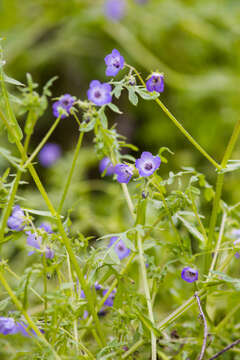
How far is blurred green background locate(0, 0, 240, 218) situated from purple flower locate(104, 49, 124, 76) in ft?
4.20

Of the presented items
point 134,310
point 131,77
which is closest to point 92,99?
point 131,77

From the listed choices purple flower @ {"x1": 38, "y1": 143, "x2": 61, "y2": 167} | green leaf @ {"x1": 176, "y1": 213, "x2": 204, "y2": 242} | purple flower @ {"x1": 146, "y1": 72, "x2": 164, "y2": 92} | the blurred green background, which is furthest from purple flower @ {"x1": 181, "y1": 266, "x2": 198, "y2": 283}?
purple flower @ {"x1": 38, "y1": 143, "x2": 61, "y2": 167}

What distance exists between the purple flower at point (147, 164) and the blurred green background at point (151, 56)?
1.30m

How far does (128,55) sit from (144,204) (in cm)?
188

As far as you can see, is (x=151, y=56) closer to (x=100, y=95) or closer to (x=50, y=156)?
(x=50, y=156)

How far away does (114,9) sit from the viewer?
2275 mm

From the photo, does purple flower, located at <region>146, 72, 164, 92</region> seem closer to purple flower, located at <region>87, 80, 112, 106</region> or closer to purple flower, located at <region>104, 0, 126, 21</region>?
purple flower, located at <region>87, 80, 112, 106</region>

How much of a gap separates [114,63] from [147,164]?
152mm

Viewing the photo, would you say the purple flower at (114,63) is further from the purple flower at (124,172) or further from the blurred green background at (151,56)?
the blurred green background at (151,56)

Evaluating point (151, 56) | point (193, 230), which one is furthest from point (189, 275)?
point (151, 56)

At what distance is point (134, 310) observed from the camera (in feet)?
2.19

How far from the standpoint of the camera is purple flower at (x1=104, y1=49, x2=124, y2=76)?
2.10ft

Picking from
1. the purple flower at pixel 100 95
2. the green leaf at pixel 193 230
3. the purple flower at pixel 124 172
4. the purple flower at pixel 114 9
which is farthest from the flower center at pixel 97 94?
the purple flower at pixel 114 9

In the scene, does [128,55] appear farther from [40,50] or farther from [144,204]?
[144,204]
